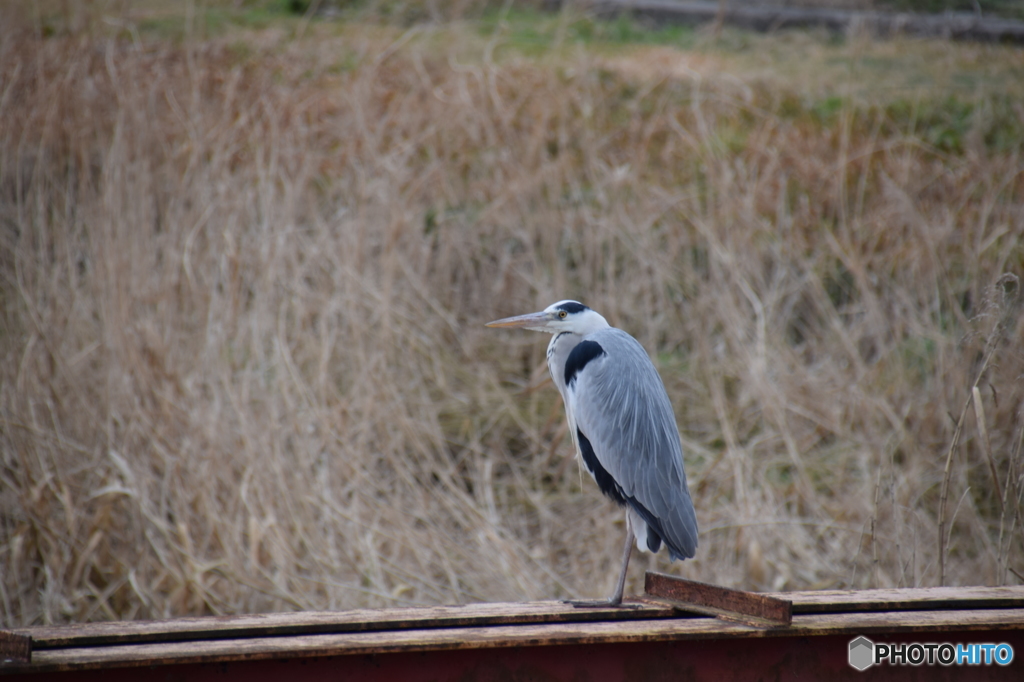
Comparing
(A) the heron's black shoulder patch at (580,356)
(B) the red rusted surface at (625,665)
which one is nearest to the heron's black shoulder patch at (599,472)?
(A) the heron's black shoulder patch at (580,356)

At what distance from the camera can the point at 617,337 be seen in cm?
243

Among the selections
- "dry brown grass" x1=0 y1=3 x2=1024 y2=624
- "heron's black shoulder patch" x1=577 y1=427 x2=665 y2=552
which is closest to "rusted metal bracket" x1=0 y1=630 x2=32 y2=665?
"heron's black shoulder patch" x1=577 y1=427 x2=665 y2=552

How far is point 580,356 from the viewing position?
2.43 metres

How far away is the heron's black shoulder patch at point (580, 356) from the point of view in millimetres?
2398

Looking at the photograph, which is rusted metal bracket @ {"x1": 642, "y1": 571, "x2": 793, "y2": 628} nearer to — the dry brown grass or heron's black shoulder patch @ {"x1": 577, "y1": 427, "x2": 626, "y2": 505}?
heron's black shoulder patch @ {"x1": 577, "y1": 427, "x2": 626, "y2": 505}

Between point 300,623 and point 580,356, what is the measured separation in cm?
110

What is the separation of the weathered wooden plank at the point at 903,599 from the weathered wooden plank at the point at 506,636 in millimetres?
35

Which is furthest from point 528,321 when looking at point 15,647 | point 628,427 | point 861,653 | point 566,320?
point 15,647

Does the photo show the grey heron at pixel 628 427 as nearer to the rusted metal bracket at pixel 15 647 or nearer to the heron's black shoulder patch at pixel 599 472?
the heron's black shoulder patch at pixel 599 472

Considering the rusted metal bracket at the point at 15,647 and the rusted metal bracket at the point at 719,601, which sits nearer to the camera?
the rusted metal bracket at the point at 15,647

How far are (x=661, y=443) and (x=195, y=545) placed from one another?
200 cm

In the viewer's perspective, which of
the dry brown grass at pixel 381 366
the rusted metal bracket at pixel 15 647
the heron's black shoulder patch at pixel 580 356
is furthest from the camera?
the dry brown grass at pixel 381 366

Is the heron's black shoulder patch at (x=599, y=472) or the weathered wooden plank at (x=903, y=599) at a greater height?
the heron's black shoulder patch at (x=599, y=472)

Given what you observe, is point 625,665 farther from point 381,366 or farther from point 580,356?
point 381,366
